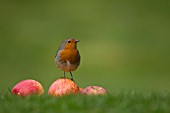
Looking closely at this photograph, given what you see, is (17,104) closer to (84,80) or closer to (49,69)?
(84,80)

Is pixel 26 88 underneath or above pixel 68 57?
underneath

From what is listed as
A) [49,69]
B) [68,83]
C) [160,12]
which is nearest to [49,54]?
[49,69]

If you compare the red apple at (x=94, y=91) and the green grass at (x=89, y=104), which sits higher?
the red apple at (x=94, y=91)

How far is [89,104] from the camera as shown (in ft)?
26.0

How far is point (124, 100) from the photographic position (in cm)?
821

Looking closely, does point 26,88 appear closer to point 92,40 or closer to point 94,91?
point 94,91

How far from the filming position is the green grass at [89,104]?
305 inches

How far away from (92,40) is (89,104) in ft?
47.1

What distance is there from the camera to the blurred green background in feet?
61.0

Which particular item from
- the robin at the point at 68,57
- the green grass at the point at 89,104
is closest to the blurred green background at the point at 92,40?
the robin at the point at 68,57

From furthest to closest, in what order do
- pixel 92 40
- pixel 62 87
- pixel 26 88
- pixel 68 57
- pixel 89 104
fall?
→ pixel 92 40
pixel 68 57
pixel 26 88
pixel 62 87
pixel 89 104

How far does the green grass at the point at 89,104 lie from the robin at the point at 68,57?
0.84 m

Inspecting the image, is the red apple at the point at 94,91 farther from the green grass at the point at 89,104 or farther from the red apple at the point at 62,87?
the green grass at the point at 89,104

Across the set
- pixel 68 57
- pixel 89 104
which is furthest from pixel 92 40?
pixel 89 104
